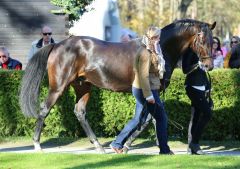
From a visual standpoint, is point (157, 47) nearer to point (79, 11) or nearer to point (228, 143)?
point (228, 143)

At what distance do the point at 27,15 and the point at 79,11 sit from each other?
1.49m

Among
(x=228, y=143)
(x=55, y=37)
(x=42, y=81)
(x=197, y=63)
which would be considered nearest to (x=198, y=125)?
(x=197, y=63)

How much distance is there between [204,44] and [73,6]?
909 centimetres

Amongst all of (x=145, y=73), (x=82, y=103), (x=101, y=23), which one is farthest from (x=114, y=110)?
(x=101, y=23)

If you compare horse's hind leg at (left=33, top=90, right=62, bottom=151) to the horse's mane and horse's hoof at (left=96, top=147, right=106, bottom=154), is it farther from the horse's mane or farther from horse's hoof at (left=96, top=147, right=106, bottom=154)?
the horse's mane

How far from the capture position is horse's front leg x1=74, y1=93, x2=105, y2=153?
12727 millimetres

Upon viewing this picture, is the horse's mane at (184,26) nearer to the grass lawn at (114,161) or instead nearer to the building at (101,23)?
the grass lawn at (114,161)

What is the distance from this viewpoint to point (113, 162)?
32.3 ft

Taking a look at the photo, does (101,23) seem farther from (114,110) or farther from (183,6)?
(114,110)

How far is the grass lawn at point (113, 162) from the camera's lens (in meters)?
9.43

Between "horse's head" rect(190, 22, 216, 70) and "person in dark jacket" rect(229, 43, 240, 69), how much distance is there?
3.88 m

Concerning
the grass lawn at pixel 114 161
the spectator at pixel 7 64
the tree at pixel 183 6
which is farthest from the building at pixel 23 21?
the tree at pixel 183 6

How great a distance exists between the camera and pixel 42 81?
45.9 feet

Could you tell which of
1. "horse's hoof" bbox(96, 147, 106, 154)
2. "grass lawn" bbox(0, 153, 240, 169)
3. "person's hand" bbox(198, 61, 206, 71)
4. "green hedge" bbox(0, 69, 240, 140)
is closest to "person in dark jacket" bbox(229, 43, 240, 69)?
"green hedge" bbox(0, 69, 240, 140)
